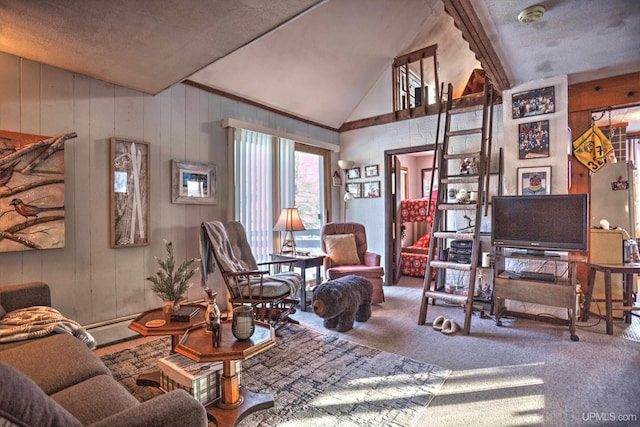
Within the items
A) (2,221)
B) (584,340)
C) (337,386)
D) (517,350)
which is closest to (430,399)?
(337,386)

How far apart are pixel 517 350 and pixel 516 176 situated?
1915mm

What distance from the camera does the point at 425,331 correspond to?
3115 millimetres

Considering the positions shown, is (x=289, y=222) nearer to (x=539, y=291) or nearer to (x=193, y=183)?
(x=193, y=183)

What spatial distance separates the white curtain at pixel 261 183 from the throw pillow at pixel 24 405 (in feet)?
10.4

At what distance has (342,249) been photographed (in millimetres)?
4355

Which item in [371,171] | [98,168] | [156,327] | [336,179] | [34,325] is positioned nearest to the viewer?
[34,325]

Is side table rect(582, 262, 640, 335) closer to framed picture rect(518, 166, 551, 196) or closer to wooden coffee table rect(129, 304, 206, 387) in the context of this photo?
framed picture rect(518, 166, 551, 196)

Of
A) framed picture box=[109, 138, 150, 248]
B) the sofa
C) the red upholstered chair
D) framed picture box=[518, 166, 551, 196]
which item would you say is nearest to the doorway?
the red upholstered chair

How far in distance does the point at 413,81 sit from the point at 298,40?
7.39ft

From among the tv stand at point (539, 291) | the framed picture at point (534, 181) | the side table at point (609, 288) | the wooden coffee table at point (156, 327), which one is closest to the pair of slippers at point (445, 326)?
the tv stand at point (539, 291)

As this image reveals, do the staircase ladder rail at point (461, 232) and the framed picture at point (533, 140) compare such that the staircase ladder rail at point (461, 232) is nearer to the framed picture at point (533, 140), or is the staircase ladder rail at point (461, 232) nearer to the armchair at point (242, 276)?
the framed picture at point (533, 140)

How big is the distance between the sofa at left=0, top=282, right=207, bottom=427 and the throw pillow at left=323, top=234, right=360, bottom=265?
2.97 m

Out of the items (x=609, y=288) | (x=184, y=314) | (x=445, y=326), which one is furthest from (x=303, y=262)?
(x=609, y=288)

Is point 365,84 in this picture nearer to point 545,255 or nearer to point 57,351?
point 545,255
